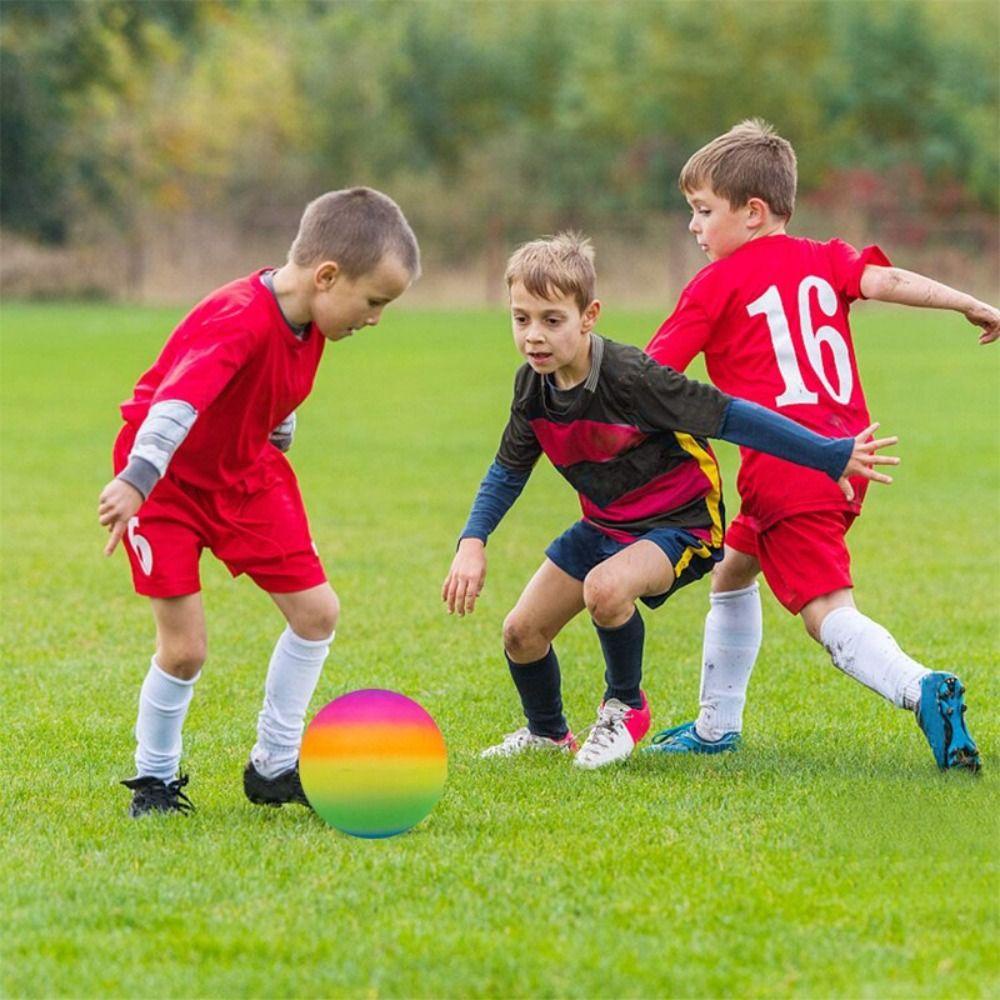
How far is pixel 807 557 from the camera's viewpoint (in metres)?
5.34

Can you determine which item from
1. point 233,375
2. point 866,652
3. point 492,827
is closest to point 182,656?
point 233,375

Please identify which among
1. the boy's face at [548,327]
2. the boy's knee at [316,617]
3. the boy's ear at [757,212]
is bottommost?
the boy's knee at [316,617]

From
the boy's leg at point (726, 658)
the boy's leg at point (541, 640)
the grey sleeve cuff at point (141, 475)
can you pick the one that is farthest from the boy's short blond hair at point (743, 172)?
the grey sleeve cuff at point (141, 475)

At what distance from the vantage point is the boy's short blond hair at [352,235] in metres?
4.69

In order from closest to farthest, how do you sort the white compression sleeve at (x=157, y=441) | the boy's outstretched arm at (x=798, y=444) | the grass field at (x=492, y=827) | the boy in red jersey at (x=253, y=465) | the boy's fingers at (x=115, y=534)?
the grass field at (x=492, y=827)
the boy's fingers at (x=115, y=534)
the white compression sleeve at (x=157, y=441)
the boy in red jersey at (x=253, y=465)
the boy's outstretched arm at (x=798, y=444)

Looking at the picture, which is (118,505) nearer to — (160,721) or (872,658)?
(160,721)

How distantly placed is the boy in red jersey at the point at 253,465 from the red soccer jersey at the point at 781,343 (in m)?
1.09

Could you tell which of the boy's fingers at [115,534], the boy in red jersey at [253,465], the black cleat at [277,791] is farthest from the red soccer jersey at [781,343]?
the boy's fingers at [115,534]

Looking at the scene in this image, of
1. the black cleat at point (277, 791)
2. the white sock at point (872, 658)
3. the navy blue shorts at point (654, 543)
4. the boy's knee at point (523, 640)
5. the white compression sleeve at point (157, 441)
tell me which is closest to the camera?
the white compression sleeve at point (157, 441)

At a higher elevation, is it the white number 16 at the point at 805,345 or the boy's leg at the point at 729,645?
the white number 16 at the point at 805,345

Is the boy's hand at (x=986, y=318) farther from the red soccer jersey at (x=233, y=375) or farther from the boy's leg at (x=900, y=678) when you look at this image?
the red soccer jersey at (x=233, y=375)

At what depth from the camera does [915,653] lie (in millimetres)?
7238

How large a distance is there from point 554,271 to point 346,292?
0.75 metres

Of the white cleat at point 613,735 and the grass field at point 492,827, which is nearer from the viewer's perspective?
the grass field at point 492,827
